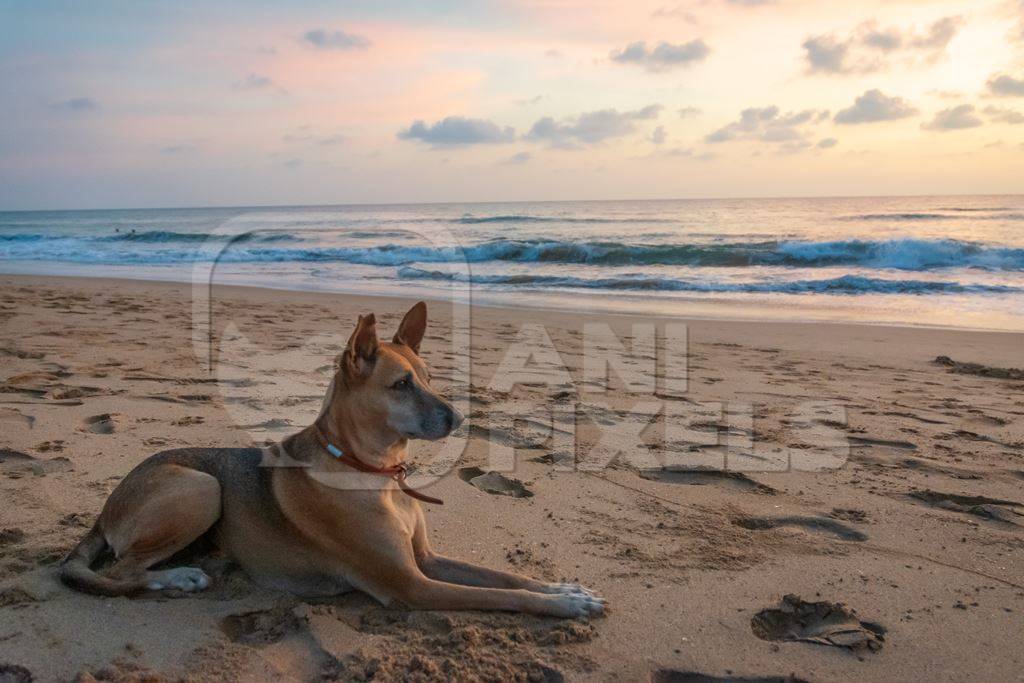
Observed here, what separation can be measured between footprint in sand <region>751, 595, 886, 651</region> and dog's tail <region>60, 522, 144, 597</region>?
2.79 meters

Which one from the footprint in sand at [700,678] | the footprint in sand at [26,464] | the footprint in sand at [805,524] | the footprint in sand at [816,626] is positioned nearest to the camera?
the footprint in sand at [700,678]

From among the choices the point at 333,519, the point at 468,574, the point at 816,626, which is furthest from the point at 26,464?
the point at 816,626

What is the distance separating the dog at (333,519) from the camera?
356cm

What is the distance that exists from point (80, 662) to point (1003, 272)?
23.0m

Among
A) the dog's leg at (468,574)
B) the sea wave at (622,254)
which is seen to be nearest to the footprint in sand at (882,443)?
the dog's leg at (468,574)

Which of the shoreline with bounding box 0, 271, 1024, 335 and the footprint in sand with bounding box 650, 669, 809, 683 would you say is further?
the shoreline with bounding box 0, 271, 1024, 335

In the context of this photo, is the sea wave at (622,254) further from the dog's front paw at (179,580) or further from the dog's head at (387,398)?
the dog's front paw at (179,580)

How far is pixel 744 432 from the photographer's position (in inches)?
250

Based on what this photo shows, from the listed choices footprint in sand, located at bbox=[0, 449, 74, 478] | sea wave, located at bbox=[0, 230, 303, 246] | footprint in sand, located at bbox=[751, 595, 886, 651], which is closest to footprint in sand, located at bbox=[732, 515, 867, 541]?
footprint in sand, located at bbox=[751, 595, 886, 651]

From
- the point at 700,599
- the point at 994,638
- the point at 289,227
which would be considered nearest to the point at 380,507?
the point at 700,599

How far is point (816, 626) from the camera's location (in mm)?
3420

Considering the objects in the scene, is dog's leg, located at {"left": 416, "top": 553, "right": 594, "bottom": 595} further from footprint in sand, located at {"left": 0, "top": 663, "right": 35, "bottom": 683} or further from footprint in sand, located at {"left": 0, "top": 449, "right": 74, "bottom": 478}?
footprint in sand, located at {"left": 0, "top": 449, "right": 74, "bottom": 478}

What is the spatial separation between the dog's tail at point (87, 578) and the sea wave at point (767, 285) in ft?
51.6

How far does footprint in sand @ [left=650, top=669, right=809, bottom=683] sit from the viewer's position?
2979mm
